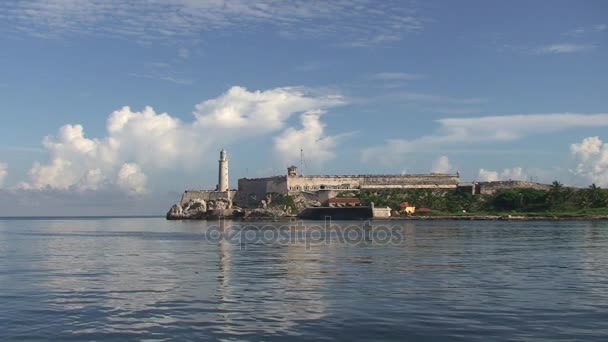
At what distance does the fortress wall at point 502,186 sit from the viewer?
115 m

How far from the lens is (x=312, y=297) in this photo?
61.1 ft

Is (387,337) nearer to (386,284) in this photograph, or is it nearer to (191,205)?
(386,284)

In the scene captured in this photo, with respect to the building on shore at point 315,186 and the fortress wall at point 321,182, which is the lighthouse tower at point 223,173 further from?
the fortress wall at point 321,182

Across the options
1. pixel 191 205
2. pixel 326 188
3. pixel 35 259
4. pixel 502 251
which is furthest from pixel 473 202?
pixel 35 259

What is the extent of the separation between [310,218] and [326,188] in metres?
12.7

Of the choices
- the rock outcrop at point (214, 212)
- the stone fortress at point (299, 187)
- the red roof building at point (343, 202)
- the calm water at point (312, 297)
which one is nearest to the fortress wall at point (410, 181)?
the stone fortress at point (299, 187)

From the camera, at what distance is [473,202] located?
112m

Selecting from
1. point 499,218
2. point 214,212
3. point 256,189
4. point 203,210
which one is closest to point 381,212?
point 499,218

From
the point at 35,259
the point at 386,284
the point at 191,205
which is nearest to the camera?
the point at 386,284

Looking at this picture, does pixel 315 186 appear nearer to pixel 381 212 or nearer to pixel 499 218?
pixel 381 212

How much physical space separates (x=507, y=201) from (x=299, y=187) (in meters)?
34.9

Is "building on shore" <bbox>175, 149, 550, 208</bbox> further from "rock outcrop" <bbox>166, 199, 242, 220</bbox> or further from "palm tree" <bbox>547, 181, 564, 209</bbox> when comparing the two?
"palm tree" <bbox>547, 181, 564, 209</bbox>
